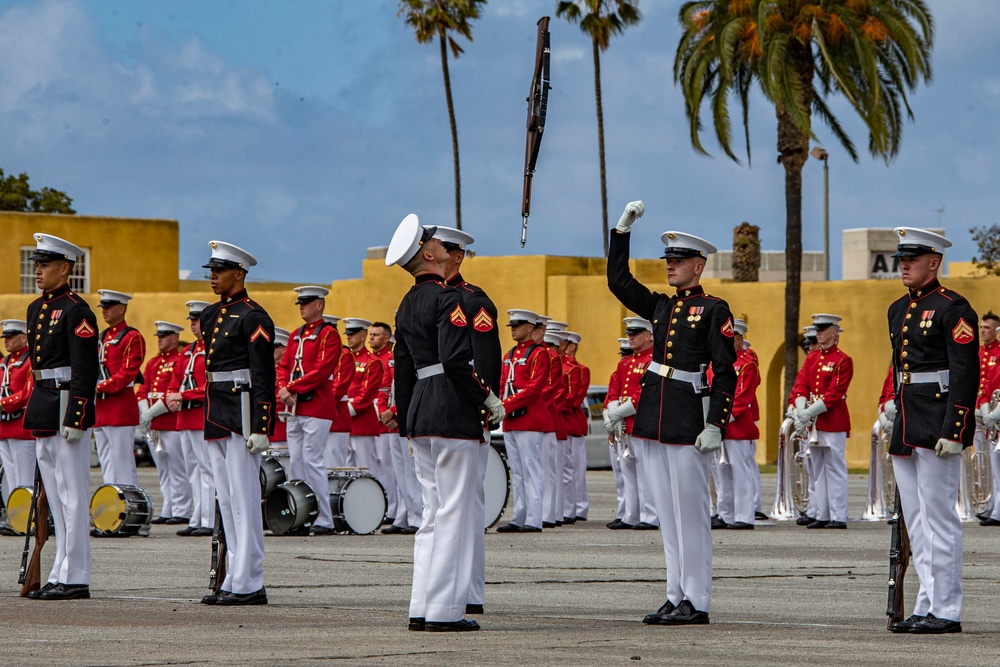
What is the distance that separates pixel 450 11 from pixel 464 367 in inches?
1581

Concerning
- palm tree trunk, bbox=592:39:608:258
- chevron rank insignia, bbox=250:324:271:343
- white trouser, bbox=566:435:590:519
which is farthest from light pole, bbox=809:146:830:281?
chevron rank insignia, bbox=250:324:271:343

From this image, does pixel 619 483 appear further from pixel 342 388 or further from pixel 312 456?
pixel 312 456

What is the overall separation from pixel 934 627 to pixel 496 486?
27.1 feet

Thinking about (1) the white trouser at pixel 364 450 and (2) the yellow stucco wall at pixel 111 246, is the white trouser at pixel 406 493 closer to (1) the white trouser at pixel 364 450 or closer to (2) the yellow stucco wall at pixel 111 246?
(1) the white trouser at pixel 364 450

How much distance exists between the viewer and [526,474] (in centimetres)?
1797

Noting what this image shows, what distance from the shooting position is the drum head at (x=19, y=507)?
51.9 feet

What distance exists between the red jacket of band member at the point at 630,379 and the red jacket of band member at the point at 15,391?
6076 millimetres

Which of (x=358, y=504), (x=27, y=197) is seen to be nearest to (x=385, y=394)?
(x=358, y=504)

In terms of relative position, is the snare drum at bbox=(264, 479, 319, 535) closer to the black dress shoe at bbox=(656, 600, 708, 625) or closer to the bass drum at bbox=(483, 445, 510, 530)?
the bass drum at bbox=(483, 445, 510, 530)

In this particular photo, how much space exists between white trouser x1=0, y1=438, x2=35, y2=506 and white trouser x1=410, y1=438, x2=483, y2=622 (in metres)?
8.34

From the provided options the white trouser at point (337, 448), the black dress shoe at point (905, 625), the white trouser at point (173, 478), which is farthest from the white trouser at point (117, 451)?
the black dress shoe at point (905, 625)

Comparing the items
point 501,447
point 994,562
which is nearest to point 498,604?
point 994,562

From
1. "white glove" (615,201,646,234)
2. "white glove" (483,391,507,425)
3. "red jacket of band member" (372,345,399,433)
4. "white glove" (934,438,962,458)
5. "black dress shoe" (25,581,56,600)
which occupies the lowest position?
"black dress shoe" (25,581,56,600)

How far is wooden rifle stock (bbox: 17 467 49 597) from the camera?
1117cm
